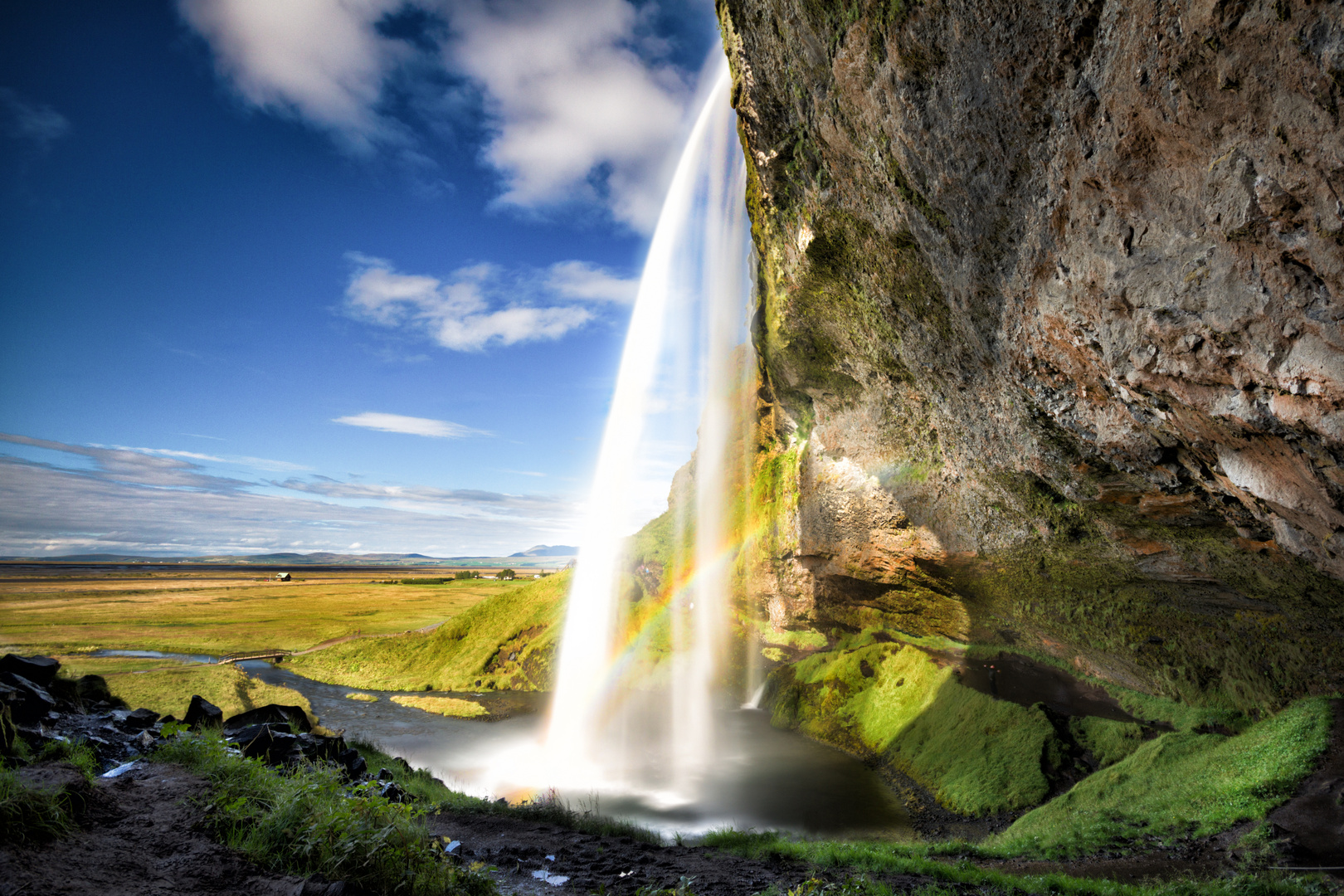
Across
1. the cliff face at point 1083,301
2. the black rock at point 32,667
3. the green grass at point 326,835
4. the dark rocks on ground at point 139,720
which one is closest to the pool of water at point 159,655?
the black rock at point 32,667

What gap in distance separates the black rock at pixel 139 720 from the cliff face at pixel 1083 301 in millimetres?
16960

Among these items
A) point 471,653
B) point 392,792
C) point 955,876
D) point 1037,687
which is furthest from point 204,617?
point 1037,687

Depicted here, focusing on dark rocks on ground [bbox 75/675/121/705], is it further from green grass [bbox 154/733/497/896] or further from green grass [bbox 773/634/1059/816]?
green grass [bbox 773/634/1059/816]

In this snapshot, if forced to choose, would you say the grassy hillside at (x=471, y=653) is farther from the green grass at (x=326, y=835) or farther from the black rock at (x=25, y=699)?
the green grass at (x=326, y=835)

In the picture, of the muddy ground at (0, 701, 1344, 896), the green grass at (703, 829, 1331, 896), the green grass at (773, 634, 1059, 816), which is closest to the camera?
the muddy ground at (0, 701, 1344, 896)

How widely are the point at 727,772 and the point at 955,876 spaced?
11804 mm

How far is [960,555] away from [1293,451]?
1061 cm

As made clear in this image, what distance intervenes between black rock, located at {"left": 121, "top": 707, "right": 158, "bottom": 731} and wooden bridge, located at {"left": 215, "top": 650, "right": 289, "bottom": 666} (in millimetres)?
33577

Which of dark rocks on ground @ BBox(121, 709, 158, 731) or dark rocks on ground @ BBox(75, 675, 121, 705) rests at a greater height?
dark rocks on ground @ BBox(75, 675, 121, 705)

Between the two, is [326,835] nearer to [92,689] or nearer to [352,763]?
[352,763]

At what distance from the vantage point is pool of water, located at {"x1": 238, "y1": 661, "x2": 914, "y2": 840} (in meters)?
15.6

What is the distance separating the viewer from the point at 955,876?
9.29 m

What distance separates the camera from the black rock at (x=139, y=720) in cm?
993

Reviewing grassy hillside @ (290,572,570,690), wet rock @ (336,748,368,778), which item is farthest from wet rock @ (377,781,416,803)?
grassy hillside @ (290,572,570,690)
